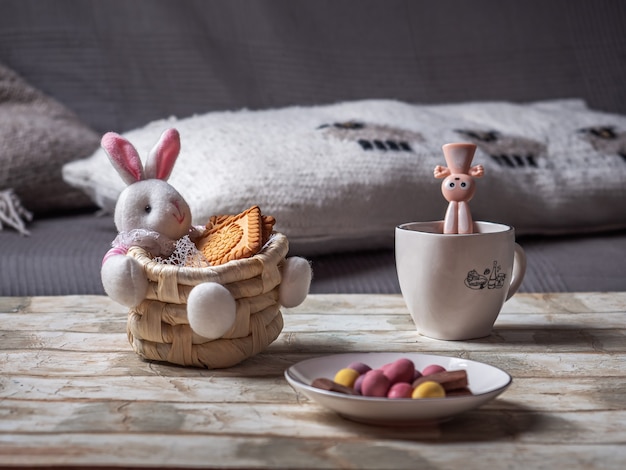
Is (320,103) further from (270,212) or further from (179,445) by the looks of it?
(179,445)

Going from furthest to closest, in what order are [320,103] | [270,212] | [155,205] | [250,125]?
[320,103]
[250,125]
[270,212]
[155,205]

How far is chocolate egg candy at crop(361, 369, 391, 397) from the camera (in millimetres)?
503

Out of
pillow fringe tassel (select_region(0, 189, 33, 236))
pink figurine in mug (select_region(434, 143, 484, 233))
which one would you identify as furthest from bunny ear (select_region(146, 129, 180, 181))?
pillow fringe tassel (select_region(0, 189, 33, 236))

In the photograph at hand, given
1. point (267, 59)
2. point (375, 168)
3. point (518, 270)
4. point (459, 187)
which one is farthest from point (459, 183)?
point (267, 59)

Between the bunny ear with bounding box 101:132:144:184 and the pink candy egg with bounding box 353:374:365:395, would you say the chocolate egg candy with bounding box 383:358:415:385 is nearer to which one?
the pink candy egg with bounding box 353:374:365:395

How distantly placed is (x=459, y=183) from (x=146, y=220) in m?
0.29

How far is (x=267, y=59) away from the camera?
5.19 feet

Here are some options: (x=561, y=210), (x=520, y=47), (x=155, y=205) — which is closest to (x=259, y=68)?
(x=520, y=47)

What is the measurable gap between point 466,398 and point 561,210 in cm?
81

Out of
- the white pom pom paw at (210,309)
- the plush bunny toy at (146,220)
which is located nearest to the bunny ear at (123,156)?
the plush bunny toy at (146,220)

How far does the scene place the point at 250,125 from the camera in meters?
1.18

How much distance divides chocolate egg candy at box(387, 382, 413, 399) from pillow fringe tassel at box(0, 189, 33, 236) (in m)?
0.91

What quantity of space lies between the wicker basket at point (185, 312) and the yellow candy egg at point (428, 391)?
0.18 m

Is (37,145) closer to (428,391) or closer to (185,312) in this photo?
(185,312)
